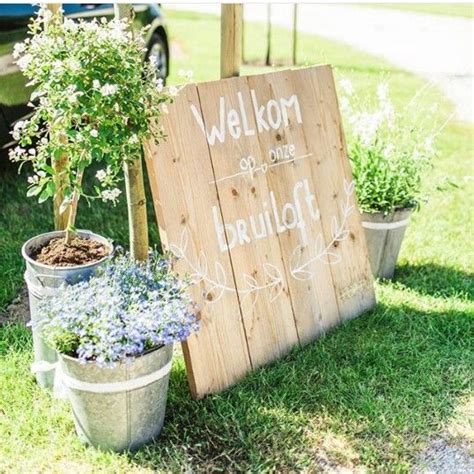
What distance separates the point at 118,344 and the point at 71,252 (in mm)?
642

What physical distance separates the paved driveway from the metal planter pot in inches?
163

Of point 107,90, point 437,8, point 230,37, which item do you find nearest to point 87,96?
point 107,90

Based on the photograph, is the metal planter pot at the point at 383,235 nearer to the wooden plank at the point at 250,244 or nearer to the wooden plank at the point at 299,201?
the wooden plank at the point at 299,201

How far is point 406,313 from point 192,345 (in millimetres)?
1381

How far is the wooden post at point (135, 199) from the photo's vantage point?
305 cm

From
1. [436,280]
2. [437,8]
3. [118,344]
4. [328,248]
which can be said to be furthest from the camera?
[437,8]

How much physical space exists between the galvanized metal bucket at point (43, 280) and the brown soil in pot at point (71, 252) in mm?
37

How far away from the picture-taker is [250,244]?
11.1 ft

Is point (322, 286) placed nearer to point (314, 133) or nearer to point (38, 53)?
point (314, 133)

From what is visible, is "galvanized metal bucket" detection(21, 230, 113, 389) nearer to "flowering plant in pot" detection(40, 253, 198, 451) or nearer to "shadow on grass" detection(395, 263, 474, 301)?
"flowering plant in pot" detection(40, 253, 198, 451)

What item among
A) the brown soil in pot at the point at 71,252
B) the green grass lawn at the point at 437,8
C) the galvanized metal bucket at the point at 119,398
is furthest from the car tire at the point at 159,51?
the green grass lawn at the point at 437,8

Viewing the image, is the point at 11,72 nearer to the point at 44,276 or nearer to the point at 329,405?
the point at 44,276

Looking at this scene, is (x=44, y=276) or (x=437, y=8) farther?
(x=437, y=8)

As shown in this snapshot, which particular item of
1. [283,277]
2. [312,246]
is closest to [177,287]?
[283,277]
